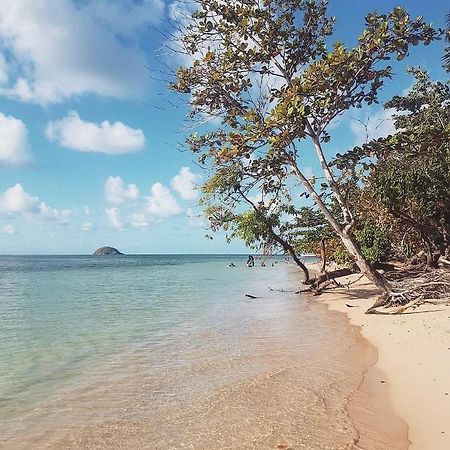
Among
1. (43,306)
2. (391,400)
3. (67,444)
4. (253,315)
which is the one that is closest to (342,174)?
(253,315)

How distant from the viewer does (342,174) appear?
500 inches

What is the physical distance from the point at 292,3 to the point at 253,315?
1075 centimetres

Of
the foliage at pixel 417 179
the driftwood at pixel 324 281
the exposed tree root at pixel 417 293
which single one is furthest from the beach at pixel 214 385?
the driftwood at pixel 324 281

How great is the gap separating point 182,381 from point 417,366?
4.31m

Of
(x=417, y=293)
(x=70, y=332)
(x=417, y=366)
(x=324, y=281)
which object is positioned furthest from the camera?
(x=324, y=281)

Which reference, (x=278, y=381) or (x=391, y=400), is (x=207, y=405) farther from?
(x=391, y=400)

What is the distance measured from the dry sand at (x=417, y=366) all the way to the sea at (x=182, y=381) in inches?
20.2

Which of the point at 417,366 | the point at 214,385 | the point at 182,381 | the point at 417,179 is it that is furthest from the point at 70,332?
the point at 417,179

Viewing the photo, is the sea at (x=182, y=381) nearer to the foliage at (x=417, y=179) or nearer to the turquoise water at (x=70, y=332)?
the turquoise water at (x=70, y=332)

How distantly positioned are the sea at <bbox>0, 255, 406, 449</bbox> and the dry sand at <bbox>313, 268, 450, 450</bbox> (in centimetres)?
51

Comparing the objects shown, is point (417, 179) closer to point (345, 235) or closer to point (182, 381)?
point (345, 235)

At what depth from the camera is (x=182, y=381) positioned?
7828 millimetres

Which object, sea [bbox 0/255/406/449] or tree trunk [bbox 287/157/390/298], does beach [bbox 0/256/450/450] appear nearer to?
sea [bbox 0/255/406/449]

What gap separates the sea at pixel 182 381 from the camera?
541 cm
